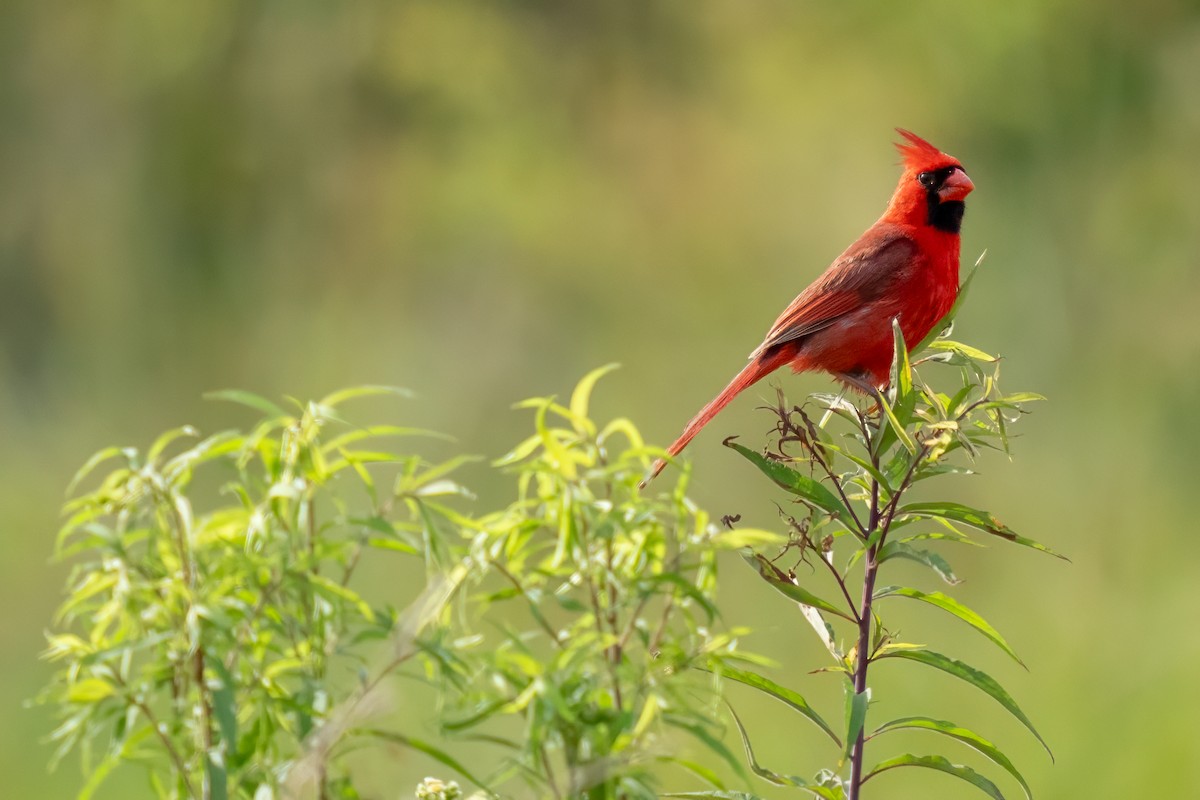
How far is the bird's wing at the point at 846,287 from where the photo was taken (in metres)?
2.25

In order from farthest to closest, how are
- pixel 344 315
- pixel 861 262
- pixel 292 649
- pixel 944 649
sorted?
pixel 344 315, pixel 944 649, pixel 861 262, pixel 292 649

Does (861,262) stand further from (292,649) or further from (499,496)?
(499,496)

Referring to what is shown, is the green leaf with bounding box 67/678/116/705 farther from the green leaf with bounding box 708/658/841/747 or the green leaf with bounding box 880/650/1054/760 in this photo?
the green leaf with bounding box 880/650/1054/760

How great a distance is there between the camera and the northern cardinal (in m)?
2.23

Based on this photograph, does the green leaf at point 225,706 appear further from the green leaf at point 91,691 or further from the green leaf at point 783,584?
the green leaf at point 783,584

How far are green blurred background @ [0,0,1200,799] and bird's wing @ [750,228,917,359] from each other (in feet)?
7.59

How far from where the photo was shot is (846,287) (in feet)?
7.41

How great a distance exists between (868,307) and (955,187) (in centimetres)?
35

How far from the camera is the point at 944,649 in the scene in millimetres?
4410

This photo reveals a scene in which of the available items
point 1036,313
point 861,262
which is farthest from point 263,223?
point 861,262

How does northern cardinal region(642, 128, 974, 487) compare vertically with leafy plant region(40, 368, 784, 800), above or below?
above

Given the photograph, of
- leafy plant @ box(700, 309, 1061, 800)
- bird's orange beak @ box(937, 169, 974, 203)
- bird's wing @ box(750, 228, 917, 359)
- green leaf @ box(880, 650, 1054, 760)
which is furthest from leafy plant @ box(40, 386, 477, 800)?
bird's orange beak @ box(937, 169, 974, 203)

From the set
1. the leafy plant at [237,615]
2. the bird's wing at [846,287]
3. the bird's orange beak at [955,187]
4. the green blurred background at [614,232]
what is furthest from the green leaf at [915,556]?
the green blurred background at [614,232]

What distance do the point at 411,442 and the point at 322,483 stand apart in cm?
418
